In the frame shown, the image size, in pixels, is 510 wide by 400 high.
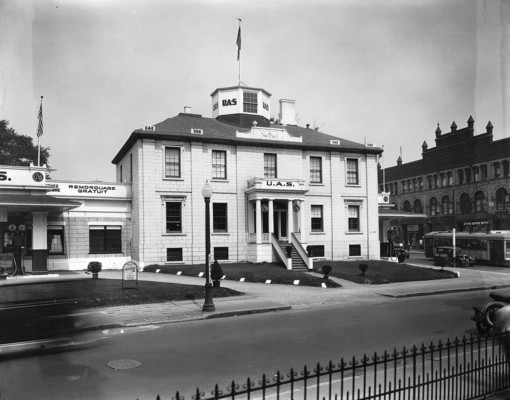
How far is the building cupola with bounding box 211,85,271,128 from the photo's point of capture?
38219 mm

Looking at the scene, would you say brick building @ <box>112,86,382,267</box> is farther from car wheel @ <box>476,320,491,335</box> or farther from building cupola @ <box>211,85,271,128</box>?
car wheel @ <box>476,320,491,335</box>

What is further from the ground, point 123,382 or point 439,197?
point 439,197

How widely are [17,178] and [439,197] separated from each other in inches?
2133

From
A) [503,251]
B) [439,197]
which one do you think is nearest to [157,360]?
[503,251]

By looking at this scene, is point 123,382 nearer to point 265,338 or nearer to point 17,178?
point 265,338

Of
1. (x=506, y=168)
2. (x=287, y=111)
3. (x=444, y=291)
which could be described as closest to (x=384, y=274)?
(x=444, y=291)

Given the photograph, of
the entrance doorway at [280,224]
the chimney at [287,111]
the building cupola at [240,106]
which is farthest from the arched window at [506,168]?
the entrance doorway at [280,224]

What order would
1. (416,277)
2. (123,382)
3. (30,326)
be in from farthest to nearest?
(416,277), (30,326), (123,382)

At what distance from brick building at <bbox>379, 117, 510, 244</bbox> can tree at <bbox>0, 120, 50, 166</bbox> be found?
3994cm

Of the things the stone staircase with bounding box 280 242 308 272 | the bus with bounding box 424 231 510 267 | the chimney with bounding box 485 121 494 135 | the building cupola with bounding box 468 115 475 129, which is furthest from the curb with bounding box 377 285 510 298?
the building cupola with bounding box 468 115 475 129

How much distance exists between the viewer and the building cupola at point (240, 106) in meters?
38.2

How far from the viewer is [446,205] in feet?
202

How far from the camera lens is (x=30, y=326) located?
12898 millimetres

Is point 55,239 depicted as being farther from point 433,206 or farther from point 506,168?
point 433,206
